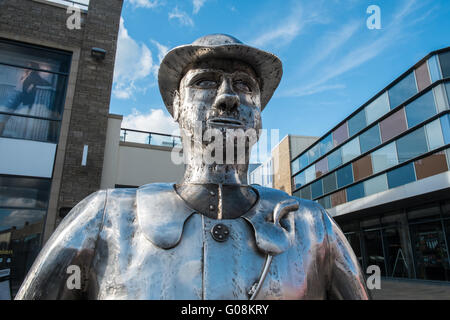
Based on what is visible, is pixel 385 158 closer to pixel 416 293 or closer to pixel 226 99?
pixel 416 293

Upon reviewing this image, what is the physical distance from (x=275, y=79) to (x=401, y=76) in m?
12.8

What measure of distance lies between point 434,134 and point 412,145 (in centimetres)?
110

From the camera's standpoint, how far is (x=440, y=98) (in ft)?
33.5

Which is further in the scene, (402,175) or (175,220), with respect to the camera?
(402,175)

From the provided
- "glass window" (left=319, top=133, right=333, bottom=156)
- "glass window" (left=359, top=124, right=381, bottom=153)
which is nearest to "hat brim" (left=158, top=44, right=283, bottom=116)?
"glass window" (left=359, top=124, right=381, bottom=153)

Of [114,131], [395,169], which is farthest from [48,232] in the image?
[395,169]

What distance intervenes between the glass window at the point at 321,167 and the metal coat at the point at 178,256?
17.8 m

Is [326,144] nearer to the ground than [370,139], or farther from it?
farther from it

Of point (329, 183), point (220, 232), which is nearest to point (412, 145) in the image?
point (329, 183)

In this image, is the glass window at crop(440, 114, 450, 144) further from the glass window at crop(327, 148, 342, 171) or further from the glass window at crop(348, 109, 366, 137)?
the glass window at crop(327, 148, 342, 171)

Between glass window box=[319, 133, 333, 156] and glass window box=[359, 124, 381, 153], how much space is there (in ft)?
10.3

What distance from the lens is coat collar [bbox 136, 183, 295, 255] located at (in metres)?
1.18

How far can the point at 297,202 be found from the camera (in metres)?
1.41

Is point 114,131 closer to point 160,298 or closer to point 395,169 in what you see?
point 160,298
